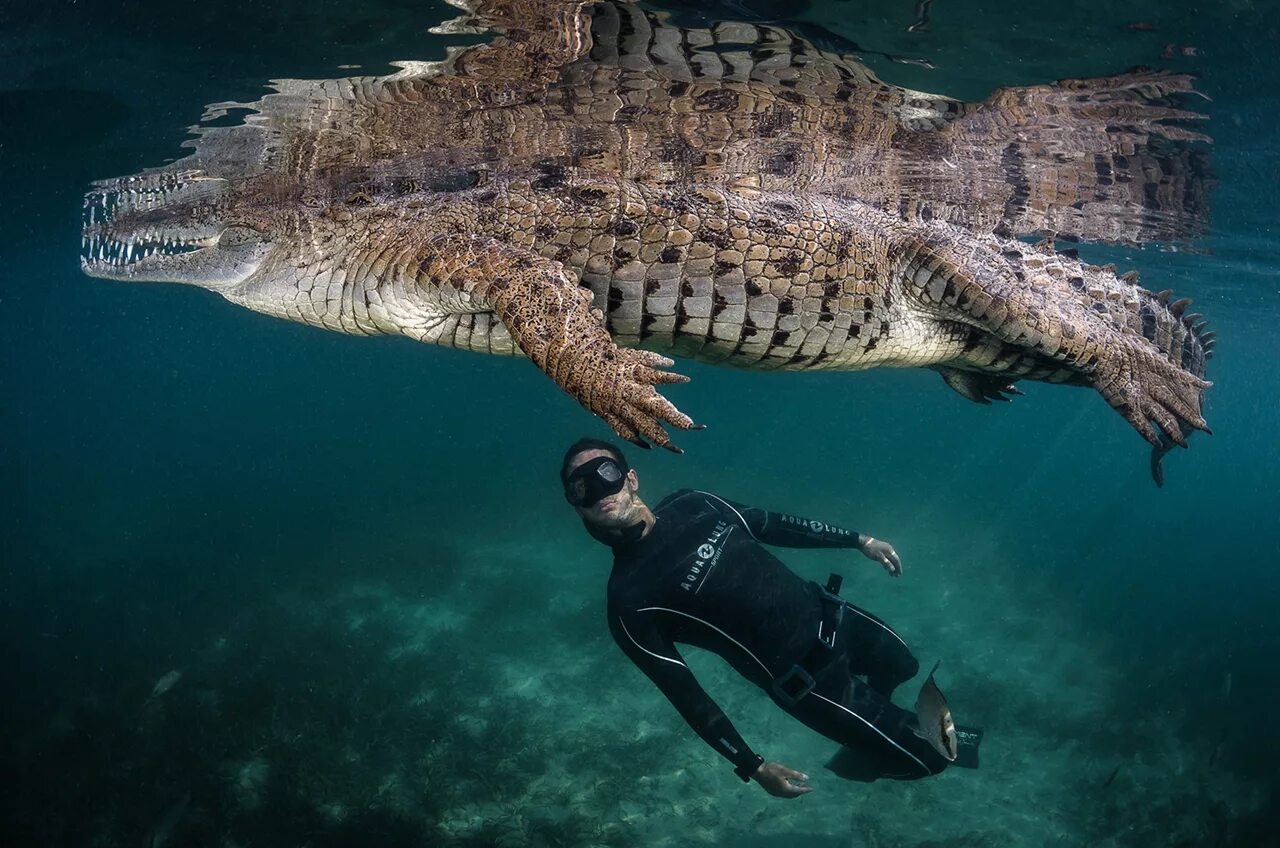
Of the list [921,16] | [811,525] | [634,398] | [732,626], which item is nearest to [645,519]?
[732,626]

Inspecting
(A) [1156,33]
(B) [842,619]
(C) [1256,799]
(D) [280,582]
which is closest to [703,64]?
(A) [1156,33]

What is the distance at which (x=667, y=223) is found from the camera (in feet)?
13.2

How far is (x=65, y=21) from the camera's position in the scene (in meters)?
6.05

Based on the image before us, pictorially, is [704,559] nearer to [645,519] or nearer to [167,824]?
[645,519]

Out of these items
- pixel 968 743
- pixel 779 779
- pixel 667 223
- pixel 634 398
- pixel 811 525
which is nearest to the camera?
pixel 634 398

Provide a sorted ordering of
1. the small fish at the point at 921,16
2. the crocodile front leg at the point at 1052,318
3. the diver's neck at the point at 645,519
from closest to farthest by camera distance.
A: the crocodile front leg at the point at 1052,318 → the small fish at the point at 921,16 → the diver's neck at the point at 645,519

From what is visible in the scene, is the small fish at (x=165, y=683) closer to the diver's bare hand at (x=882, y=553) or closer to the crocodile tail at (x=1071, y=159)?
the diver's bare hand at (x=882, y=553)

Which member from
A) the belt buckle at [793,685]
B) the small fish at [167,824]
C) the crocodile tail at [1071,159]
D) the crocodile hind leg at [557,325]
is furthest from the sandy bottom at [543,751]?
the crocodile tail at [1071,159]

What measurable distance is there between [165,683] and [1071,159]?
46.4 ft

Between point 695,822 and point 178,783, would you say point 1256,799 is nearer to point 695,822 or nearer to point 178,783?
point 695,822

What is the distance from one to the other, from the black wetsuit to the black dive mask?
1.50 feet

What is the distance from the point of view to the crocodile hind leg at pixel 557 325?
111 inches

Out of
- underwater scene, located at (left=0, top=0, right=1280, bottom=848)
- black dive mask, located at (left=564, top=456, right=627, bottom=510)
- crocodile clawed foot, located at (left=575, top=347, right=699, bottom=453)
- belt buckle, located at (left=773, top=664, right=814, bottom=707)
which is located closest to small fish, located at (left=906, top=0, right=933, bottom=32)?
underwater scene, located at (left=0, top=0, right=1280, bottom=848)

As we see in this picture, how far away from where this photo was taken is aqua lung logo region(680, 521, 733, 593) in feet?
16.3
